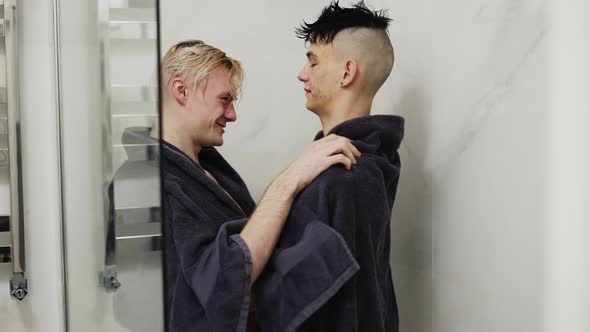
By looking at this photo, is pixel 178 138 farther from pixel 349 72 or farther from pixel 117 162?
pixel 117 162

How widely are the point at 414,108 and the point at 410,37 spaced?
16cm

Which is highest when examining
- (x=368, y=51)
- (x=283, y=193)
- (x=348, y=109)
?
(x=368, y=51)

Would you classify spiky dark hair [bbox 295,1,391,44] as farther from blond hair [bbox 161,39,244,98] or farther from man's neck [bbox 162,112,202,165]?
man's neck [bbox 162,112,202,165]

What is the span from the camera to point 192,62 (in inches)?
52.7

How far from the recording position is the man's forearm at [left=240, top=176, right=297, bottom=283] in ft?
3.49

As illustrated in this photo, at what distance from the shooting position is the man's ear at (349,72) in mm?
1242

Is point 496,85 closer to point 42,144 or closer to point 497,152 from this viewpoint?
point 497,152

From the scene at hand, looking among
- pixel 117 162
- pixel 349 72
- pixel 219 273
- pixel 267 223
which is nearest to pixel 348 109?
pixel 349 72

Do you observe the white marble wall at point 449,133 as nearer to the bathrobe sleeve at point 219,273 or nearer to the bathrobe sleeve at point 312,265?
the bathrobe sleeve at point 312,265

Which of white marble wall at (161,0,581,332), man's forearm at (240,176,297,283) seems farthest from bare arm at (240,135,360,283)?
white marble wall at (161,0,581,332)

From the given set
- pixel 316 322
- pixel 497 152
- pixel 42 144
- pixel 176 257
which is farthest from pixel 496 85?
pixel 42 144

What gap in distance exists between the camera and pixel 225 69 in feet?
4.51

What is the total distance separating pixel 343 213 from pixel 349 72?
0.30 meters

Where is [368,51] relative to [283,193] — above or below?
above
